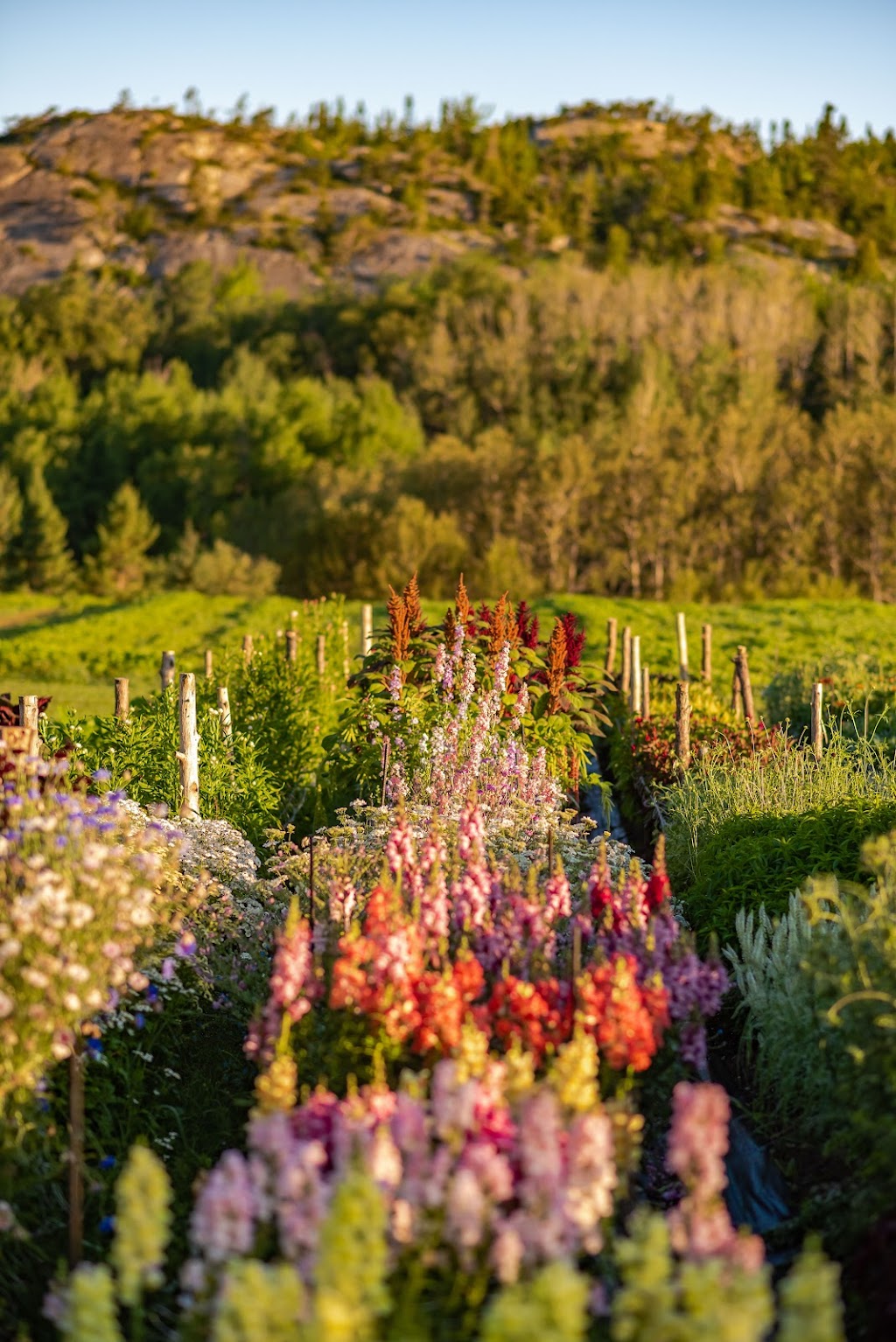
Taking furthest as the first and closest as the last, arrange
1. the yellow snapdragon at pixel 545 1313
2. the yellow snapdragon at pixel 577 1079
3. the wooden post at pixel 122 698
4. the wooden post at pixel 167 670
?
the wooden post at pixel 167 670
the wooden post at pixel 122 698
the yellow snapdragon at pixel 577 1079
the yellow snapdragon at pixel 545 1313

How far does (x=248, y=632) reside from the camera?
25.1m

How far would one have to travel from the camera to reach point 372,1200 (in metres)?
2.67

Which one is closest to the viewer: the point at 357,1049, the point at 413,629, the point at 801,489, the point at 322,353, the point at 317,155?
the point at 357,1049

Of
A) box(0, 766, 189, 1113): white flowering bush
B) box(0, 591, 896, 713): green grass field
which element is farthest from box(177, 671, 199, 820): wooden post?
box(0, 591, 896, 713): green grass field

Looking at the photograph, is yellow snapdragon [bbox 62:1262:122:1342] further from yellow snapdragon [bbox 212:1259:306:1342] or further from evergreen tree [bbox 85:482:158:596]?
evergreen tree [bbox 85:482:158:596]

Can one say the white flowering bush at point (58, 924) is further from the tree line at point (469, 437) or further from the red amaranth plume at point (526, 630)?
the tree line at point (469, 437)

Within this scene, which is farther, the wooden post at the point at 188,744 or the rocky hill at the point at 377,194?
the rocky hill at the point at 377,194

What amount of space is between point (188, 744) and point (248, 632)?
54.9ft

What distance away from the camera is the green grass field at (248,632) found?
851 inches

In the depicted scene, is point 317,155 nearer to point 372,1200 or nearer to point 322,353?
point 322,353

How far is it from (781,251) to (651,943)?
362 ft

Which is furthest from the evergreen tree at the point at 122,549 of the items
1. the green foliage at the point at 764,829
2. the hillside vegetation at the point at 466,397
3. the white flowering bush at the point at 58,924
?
the white flowering bush at the point at 58,924

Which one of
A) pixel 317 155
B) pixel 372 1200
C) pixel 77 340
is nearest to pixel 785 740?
pixel 372 1200

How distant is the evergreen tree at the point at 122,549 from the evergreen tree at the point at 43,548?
255 centimetres
